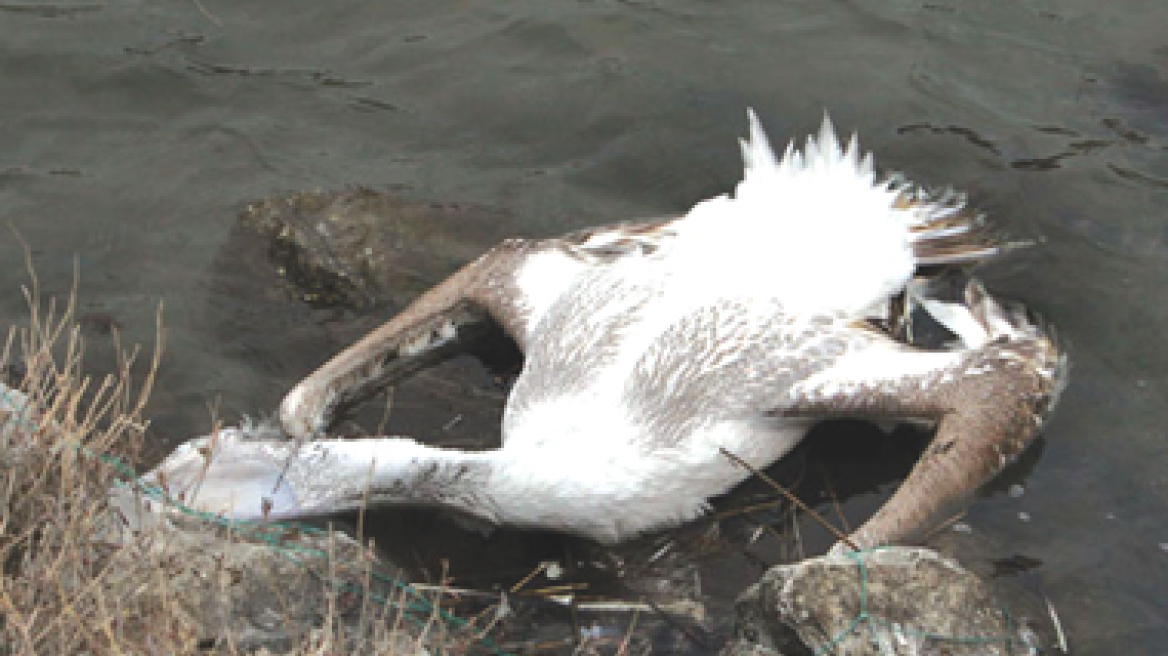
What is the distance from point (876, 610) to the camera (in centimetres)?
504

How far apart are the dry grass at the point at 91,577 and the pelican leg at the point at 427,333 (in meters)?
1.47

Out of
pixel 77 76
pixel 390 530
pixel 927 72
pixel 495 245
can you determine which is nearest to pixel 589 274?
pixel 495 245

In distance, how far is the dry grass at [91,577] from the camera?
4.23 m

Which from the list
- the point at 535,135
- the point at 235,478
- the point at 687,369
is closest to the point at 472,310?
the point at 687,369

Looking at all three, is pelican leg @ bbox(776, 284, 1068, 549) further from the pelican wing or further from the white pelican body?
the pelican wing

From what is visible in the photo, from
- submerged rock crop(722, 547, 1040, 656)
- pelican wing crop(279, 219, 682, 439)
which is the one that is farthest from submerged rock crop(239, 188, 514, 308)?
submerged rock crop(722, 547, 1040, 656)

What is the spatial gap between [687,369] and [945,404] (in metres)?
0.95

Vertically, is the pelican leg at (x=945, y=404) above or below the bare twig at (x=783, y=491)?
above

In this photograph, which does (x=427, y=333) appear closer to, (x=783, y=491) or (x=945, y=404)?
(x=783, y=491)

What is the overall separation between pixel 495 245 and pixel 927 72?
2606 millimetres

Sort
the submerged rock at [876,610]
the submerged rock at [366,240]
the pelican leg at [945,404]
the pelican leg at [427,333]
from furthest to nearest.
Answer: the submerged rock at [366,240] < the pelican leg at [427,333] < the pelican leg at [945,404] < the submerged rock at [876,610]

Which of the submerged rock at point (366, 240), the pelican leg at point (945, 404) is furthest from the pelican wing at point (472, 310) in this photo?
the pelican leg at point (945, 404)

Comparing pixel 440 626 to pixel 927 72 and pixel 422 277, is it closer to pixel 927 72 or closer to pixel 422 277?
pixel 422 277

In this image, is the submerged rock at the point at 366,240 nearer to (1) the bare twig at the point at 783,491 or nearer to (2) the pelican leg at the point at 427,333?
(2) the pelican leg at the point at 427,333
